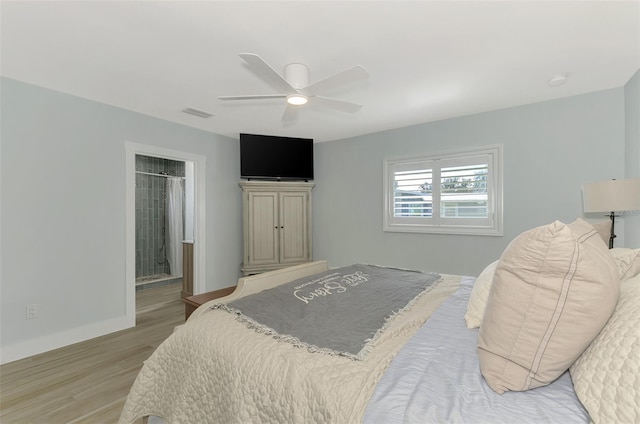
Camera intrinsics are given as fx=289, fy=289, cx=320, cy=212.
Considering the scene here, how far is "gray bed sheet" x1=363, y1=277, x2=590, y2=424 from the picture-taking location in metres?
0.71

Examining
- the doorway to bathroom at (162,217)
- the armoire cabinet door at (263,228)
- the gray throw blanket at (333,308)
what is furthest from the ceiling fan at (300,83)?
the doorway to bathroom at (162,217)

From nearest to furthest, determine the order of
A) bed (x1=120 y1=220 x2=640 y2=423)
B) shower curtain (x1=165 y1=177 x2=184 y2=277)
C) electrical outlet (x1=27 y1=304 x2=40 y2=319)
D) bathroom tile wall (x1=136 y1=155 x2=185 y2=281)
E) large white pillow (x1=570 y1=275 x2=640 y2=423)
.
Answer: large white pillow (x1=570 y1=275 x2=640 y2=423) < bed (x1=120 y1=220 x2=640 y2=423) < electrical outlet (x1=27 y1=304 x2=40 y2=319) < bathroom tile wall (x1=136 y1=155 x2=185 y2=281) < shower curtain (x1=165 y1=177 x2=184 y2=277)

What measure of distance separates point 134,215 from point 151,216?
2.08m

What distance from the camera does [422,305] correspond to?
1549mm

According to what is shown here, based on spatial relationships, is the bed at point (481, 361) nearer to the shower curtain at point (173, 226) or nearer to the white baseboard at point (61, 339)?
the white baseboard at point (61, 339)

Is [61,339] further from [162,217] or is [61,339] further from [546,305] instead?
[546,305]

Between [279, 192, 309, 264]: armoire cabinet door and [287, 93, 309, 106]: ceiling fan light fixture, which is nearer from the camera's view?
[287, 93, 309, 106]: ceiling fan light fixture

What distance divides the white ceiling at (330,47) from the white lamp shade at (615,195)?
945mm

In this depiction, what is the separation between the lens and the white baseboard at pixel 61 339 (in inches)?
95.3

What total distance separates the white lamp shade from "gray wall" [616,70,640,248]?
63cm

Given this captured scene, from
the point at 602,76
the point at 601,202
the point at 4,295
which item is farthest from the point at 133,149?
the point at 602,76

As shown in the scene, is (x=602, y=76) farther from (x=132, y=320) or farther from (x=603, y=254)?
(x=132, y=320)

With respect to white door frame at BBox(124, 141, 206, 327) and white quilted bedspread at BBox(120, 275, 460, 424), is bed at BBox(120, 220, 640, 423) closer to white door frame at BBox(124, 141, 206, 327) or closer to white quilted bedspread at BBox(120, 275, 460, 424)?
white quilted bedspread at BBox(120, 275, 460, 424)

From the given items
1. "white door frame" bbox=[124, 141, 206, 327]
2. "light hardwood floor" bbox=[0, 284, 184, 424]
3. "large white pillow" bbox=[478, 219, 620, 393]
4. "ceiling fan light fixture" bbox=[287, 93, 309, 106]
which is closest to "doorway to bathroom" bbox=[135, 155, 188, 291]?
"white door frame" bbox=[124, 141, 206, 327]
